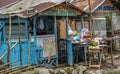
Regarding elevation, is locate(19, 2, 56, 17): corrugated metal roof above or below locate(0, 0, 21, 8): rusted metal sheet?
below

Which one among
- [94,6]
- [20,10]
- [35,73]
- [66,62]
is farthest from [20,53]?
[94,6]

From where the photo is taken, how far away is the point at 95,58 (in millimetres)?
13492

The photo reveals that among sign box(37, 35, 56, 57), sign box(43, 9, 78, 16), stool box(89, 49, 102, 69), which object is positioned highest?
sign box(43, 9, 78, 16)

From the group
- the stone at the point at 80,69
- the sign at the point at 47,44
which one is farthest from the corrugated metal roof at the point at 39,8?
the stone at the point at 80,69

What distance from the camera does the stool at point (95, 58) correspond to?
13109mm

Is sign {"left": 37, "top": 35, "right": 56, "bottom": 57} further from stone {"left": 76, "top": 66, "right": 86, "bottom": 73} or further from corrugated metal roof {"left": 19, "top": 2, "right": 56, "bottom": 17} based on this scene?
stone {"left": 76, "top": 66, "right": 86, "bottom": 73}

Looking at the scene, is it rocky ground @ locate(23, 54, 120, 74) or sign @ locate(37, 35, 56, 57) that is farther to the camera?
sign @ locate(37, 35, 56, 57)

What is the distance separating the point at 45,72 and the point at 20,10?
306 cm

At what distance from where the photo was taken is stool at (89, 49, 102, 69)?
13109 millimetres

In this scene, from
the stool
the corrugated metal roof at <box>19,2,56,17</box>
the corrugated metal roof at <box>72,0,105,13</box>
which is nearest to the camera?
the corrugated metal roof at <box>19,2,56,17</box>

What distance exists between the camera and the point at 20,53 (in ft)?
39.2

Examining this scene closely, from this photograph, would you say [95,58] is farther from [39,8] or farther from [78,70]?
[39,8]

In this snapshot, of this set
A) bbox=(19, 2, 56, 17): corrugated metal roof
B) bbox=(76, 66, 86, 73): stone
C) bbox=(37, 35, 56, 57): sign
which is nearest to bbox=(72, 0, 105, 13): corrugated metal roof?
bbox=(19, 2, 56, 17): corrugated metal roof

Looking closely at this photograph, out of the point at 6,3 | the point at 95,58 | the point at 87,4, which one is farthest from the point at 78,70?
the point at 87,4
